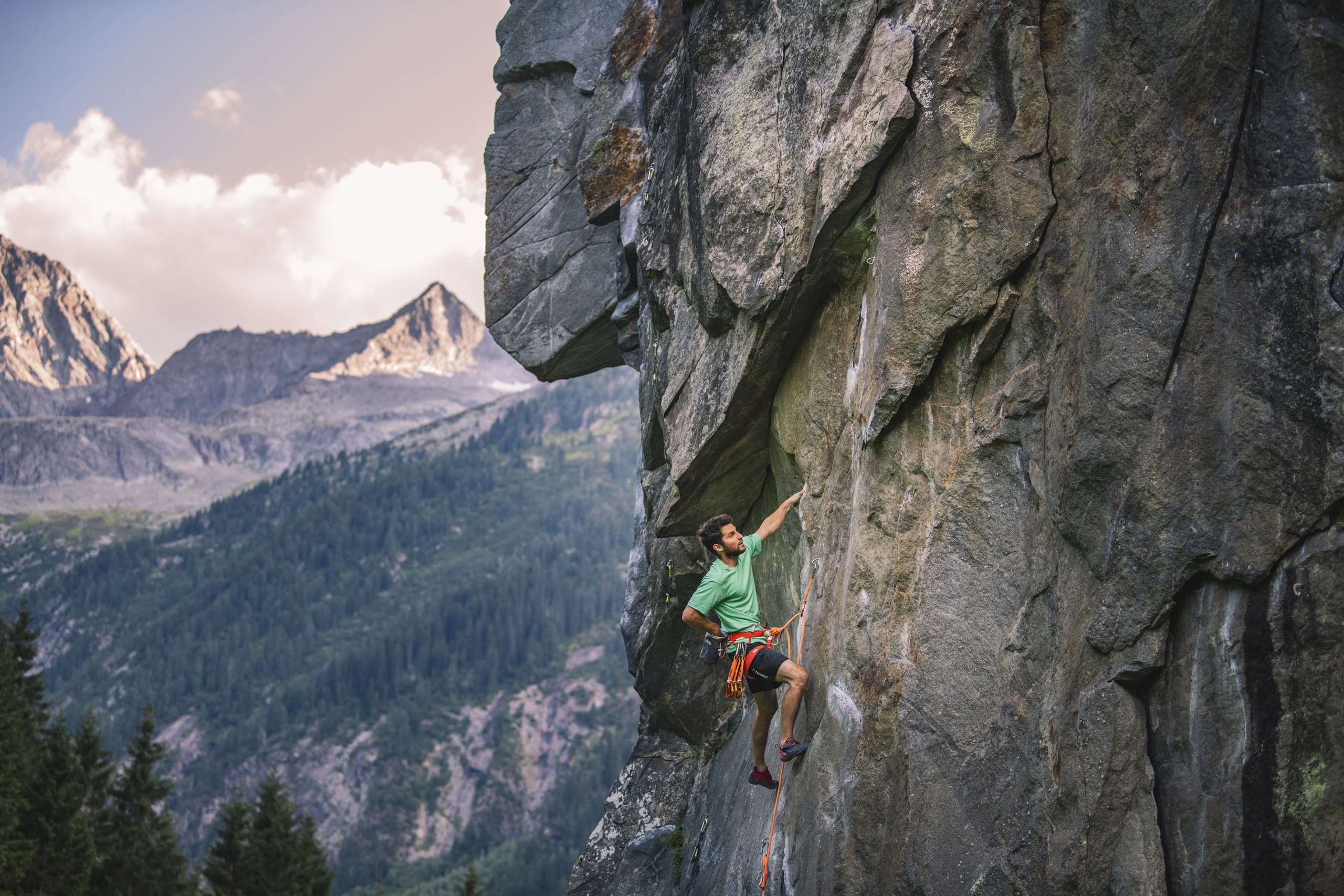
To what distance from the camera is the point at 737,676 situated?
1231cm

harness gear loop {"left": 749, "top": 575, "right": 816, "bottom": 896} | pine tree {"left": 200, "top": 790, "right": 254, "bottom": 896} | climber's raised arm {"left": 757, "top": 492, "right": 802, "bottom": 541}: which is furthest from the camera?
pine tree {"left": 200, "top": 790, "right": 254, "bottom": 896}

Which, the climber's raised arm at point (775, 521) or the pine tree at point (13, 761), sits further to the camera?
the pine tree at point (13, 761)

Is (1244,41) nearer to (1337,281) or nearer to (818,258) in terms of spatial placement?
(1337,281)

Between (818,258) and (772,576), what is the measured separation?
594cm

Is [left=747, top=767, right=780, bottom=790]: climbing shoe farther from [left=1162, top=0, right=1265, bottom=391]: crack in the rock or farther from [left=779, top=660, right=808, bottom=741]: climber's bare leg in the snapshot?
[left=1162, top=0, right=1265, bottom=391]: crack in the rock

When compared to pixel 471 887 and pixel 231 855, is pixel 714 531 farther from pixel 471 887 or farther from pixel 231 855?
pixel 471 887

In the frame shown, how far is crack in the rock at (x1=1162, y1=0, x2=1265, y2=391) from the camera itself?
26.1ft

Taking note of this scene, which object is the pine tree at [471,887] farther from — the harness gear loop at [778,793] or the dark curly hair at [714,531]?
the dark curly hair at [714,531]

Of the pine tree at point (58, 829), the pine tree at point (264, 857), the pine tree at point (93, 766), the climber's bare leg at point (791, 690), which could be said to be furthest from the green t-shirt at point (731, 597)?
the pine tree at point (264, 857)

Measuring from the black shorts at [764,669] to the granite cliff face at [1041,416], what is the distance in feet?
1.88

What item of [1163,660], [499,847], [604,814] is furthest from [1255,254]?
[499,847]

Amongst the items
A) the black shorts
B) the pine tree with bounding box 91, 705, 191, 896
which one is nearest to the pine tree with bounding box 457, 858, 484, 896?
the pine tree with bounding box 91, 705, 191, 896

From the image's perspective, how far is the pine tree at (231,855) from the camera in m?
40.8

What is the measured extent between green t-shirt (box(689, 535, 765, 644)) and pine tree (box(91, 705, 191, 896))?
112 feet
